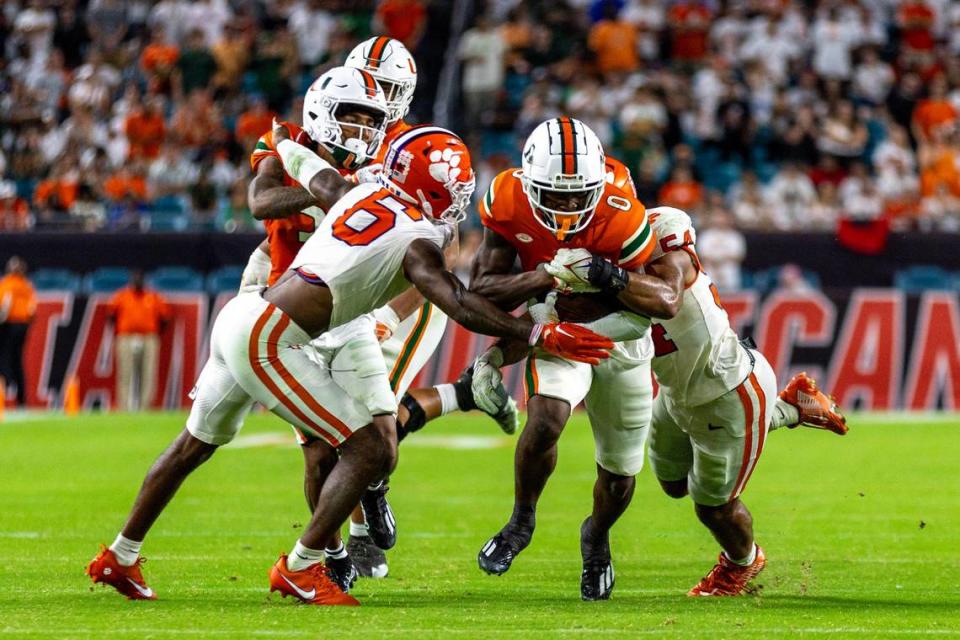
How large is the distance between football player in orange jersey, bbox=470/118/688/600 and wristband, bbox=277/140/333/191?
2.60ft

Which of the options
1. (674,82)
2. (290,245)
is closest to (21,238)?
(674,82)

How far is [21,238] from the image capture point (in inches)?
713

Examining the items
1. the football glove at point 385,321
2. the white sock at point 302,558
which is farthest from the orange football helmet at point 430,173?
the white sock at point 302,558

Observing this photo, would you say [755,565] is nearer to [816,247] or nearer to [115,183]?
[816,247]

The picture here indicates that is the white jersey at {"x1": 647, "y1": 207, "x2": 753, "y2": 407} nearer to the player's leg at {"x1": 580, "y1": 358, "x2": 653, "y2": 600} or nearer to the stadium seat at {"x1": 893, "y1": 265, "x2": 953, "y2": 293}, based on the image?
the player's leg at {"x1": 580, "y1": 358, "x2": 653, "y2": 600}

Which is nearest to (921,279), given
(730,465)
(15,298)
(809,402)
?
(15,298)

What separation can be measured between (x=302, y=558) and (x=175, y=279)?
12174 millimetres

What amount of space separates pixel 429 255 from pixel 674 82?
547 inches

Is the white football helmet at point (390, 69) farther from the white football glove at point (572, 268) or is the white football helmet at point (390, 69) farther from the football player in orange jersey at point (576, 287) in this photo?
the white football glove at point (572, 268)

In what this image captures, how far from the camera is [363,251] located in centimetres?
613

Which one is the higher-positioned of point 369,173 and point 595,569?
point 369,173

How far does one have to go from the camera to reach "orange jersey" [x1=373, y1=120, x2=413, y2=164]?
689 cm

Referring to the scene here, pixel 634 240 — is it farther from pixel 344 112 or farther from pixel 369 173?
pixel 344 112

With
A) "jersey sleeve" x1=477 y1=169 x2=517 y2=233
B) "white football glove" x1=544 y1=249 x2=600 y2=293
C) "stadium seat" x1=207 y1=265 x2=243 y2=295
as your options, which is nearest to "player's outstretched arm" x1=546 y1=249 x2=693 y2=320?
"white football glove" x1=544 y1=249 x2=600 y2=293
